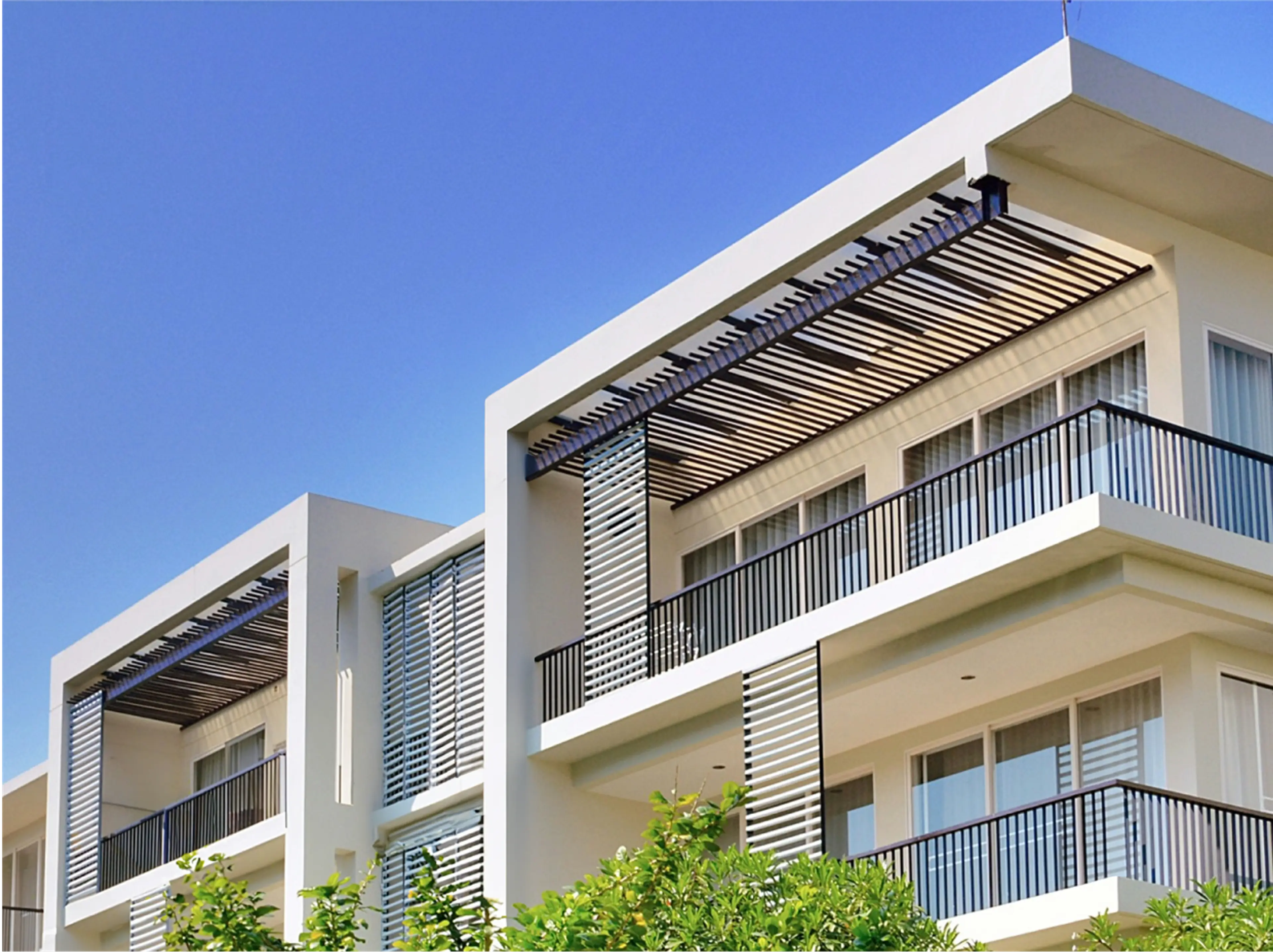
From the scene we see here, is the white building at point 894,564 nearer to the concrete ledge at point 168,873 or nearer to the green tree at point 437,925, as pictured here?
the concrete ledge at point 168,873

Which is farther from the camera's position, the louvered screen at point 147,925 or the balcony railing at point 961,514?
the louvered screen at point 147,925

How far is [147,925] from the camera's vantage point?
1040 inches

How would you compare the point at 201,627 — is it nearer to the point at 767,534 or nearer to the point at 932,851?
the point at 767,534

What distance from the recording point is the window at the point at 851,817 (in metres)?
19.5

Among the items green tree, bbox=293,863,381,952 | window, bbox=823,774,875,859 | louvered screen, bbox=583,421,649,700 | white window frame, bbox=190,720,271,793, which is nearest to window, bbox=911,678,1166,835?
window, bbox=823,774,875,859

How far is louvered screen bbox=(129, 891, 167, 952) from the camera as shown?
86.4 ft

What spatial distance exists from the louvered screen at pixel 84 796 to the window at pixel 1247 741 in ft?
53.8

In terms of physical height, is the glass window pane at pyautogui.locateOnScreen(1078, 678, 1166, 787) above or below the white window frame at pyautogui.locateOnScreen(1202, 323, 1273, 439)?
below

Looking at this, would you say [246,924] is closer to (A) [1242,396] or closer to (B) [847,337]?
(B) [847,337]

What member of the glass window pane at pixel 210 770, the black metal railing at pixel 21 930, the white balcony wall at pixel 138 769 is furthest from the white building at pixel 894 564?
the black metal railing at pixel 21 930

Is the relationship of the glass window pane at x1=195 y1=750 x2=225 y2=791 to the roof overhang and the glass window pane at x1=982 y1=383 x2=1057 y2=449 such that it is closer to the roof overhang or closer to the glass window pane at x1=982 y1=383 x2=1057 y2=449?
the roof overhang

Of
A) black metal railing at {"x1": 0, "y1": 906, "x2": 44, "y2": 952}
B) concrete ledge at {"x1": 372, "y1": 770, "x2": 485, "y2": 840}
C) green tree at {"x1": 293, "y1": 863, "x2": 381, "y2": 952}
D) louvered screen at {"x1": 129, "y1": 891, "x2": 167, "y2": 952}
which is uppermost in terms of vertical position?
concrete ledge at {"x1": 372, "y1": 770, "x2": 485, "y2": 840}

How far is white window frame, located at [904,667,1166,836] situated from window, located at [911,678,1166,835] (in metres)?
0.01

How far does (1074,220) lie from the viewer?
653 inches
